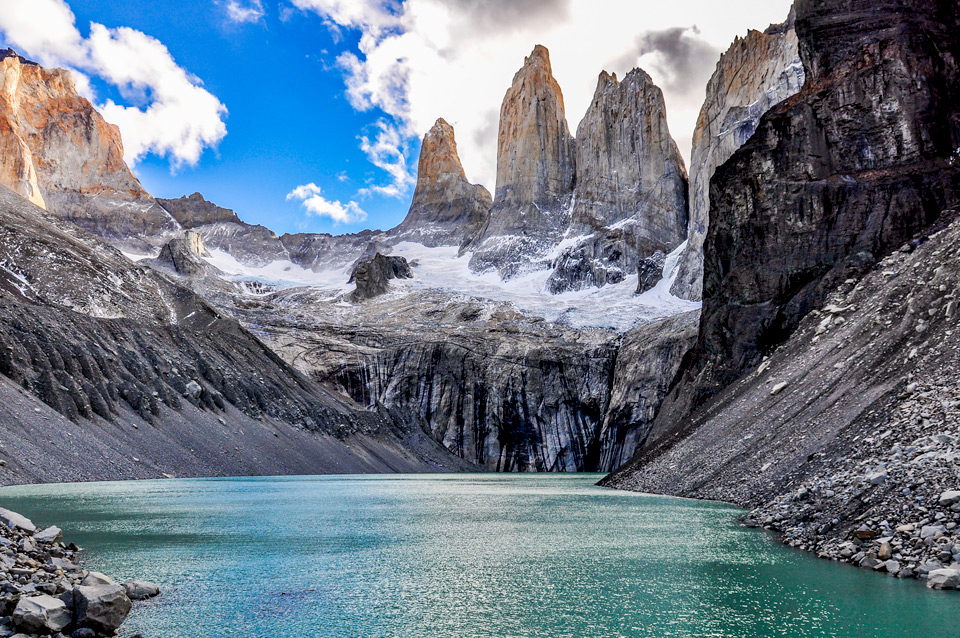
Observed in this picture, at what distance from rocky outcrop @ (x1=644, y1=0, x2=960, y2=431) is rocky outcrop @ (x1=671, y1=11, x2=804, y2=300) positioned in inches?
2319

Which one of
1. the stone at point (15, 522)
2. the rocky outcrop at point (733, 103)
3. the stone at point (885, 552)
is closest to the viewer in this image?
the stone at point (885, 552)

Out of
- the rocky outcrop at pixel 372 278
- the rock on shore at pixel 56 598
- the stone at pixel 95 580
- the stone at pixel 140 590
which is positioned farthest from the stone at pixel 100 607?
the rocky outcrop at pixel 372 278

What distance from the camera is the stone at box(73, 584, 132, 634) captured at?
9570 millimetres

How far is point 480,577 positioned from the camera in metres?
14.4

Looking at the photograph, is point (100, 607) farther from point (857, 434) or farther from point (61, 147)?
point (61, 147)

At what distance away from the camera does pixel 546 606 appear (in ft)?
39.5

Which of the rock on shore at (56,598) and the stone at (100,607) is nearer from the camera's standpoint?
the rock on shore at (56,598)

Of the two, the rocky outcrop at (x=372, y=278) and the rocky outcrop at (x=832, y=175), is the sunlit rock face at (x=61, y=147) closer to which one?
the rocky outcrop at (x=372, y=278)

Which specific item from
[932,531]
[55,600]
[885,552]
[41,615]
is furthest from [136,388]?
[932,531]

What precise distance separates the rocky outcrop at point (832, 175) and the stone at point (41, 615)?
4048 cm

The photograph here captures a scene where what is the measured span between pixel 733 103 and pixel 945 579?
11851 centimetres

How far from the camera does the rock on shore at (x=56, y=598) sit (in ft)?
29.7

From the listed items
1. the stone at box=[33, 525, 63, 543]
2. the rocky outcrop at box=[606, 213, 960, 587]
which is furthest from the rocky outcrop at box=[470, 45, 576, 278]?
the stone at box=[33, 525, 63, 543]

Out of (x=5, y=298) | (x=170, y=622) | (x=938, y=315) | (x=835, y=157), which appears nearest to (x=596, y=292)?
(x=835, y=157)
